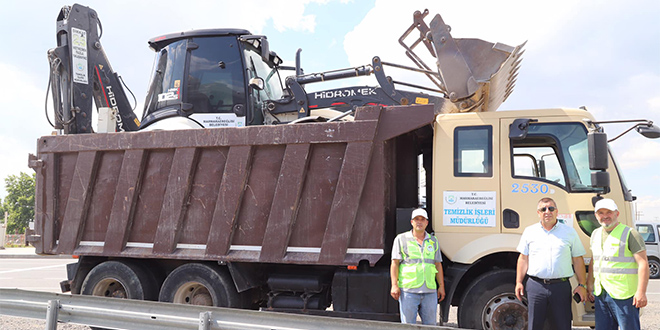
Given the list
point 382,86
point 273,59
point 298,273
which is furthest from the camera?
point 273,59

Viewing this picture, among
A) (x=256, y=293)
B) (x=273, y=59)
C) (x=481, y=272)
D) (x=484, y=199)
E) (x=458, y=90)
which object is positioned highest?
(x=273, y=59)

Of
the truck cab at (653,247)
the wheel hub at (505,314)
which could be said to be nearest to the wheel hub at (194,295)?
the wheel hub at (505,314)

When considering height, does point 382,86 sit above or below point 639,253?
above

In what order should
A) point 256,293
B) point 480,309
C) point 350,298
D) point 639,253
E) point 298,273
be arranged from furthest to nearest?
point 256,293 < point 298,273 < point 350,298 < point 480,309 < point 639,253

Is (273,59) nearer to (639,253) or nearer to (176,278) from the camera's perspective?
(176,278)

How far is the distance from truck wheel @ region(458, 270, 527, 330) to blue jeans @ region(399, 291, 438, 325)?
1.80 feet

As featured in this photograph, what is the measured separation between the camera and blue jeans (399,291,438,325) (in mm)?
4434

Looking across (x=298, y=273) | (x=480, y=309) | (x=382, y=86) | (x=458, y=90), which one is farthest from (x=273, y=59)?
(x=480, y=309)

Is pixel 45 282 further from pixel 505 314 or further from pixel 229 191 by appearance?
pixel 505 314

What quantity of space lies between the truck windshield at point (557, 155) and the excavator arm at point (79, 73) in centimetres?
574

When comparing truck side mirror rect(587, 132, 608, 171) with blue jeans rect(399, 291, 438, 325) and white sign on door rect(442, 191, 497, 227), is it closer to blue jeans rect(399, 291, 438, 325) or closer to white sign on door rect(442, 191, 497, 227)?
white sign on door rect(442, 191, 497, 227)

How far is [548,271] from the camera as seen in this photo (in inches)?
161

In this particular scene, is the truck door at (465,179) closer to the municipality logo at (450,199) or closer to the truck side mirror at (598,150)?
the municipality logo at (450,199)

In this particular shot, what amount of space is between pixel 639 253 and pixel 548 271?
2.44 ft
